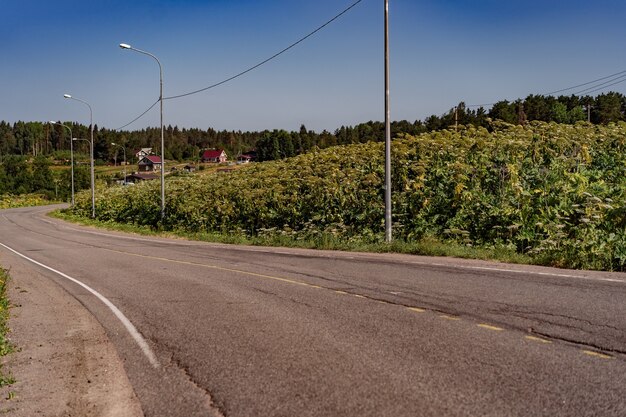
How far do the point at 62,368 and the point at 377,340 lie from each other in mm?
3873

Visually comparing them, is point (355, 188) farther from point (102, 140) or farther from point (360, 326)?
point (102, 140)

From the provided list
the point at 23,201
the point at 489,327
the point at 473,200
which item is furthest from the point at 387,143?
the point at 23,201

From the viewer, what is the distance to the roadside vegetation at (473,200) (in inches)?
521

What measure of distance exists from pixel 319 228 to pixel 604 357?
16.0m

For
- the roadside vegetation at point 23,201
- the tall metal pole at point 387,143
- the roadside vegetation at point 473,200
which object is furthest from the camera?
the roadside vegetation at point 23,201

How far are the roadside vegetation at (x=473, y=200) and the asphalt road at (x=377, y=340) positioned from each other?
279 centimetres

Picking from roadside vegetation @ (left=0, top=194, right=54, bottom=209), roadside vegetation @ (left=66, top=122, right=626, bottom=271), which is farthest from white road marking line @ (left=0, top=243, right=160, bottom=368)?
roadside vegetation @ (left=0, top=194, right=54, bottom=209)

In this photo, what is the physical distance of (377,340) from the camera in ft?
20.7

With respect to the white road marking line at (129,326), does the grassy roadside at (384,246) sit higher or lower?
higher

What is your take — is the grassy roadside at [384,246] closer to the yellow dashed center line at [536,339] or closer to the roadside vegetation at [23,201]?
the yellow dashed center line at [536,339]

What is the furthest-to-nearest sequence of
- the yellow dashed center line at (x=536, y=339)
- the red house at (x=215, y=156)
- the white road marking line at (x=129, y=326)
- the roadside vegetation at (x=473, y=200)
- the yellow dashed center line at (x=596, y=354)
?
the red house at (x=215, y=156)
the roadside vegetation at (x=473, y=200)
the white road marking line at (x=129, y=326)
the yellow dashed center line at (x=536, y=339)
the yellow dashed center line at (x=596, y=354)

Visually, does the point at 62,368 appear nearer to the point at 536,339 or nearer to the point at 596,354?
the point at 536,339

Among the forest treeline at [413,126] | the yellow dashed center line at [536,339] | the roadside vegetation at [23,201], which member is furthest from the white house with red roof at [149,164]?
the yellow dashed center line at [536,339]

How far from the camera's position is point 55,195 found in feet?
320
